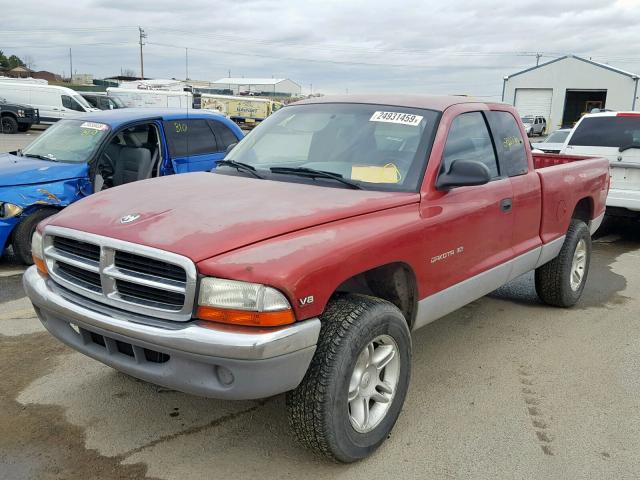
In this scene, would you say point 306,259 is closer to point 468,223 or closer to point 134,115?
point 468,223

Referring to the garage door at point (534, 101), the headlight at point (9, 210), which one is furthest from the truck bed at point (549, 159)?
the garage door at point (534, 101)

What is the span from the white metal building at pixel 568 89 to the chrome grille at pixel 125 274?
47.0m

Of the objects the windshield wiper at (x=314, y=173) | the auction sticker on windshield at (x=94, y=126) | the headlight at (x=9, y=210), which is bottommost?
the headlight at (x=9, y=210)

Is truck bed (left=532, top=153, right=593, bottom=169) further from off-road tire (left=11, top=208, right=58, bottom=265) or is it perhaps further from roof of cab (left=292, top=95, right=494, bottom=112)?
off-road tire (left=11, top=208, right=58, bottom=265)

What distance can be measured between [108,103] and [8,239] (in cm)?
2434

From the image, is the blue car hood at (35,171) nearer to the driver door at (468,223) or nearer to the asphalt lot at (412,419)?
the asphalt lot at (412,419)

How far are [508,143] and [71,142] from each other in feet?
16.5

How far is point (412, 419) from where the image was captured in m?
3.47

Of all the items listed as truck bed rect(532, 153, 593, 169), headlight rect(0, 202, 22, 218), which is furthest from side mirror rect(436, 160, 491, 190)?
headlight rect(0, 202, 22, 218)

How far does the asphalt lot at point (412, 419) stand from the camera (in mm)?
2986

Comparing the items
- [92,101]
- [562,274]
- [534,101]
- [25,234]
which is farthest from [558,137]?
[534,101]

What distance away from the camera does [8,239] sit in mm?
6234

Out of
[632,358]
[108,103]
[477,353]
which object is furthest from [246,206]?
[108,103]

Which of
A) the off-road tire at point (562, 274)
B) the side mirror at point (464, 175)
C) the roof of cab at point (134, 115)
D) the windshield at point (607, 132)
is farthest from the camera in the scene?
the windshield at point (607, 132)
